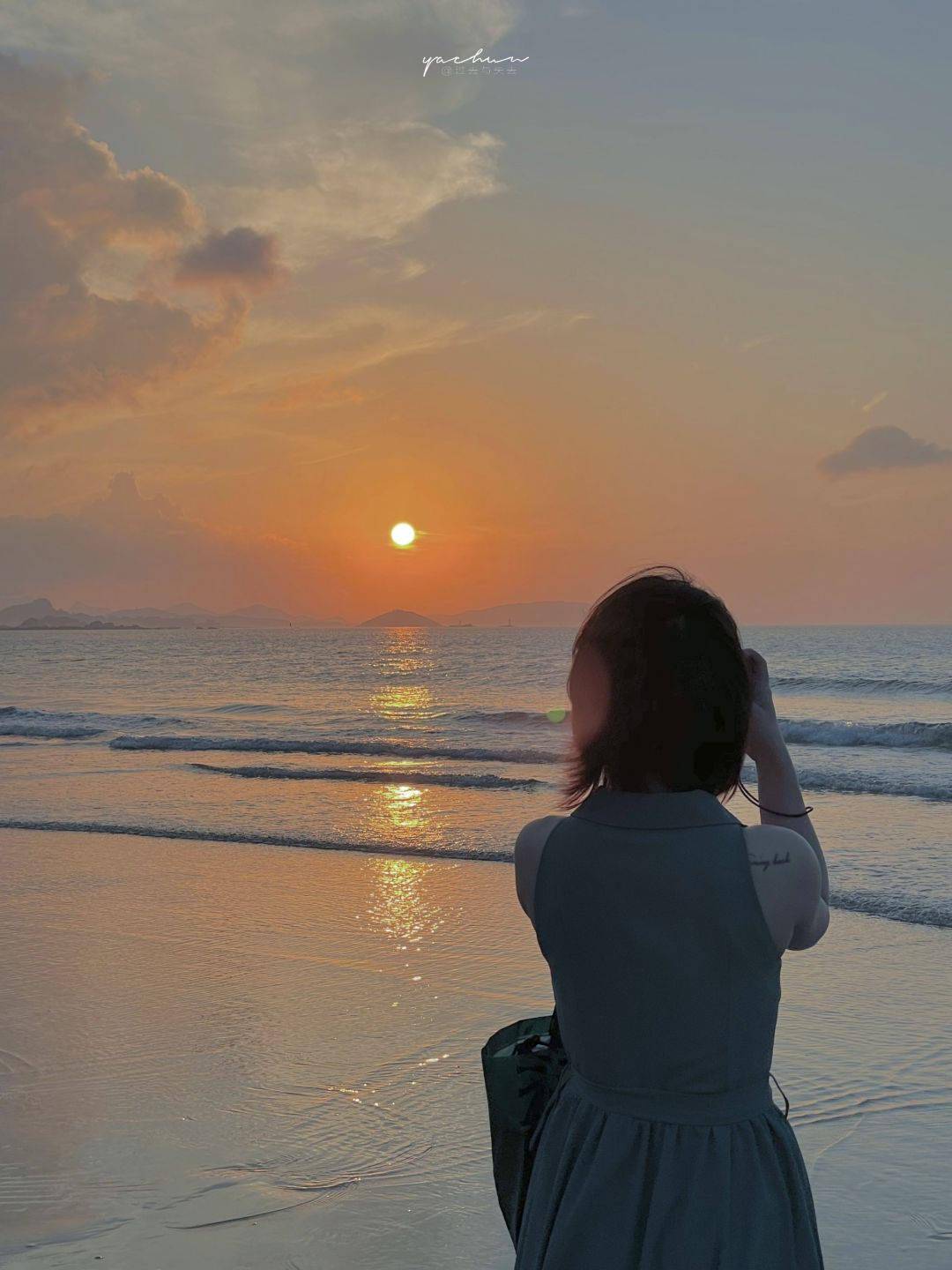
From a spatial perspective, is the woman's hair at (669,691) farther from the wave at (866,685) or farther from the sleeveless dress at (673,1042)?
the wave at (866,685)

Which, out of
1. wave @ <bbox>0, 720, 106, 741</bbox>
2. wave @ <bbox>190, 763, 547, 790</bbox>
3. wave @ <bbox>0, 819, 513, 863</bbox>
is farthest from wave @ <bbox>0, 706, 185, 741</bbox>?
wave @ <bbox>0, 819, 513, 863</bbox>

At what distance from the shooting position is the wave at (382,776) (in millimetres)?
15469

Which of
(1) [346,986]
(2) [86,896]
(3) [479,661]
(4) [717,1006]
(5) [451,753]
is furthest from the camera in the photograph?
(3) [479,661]

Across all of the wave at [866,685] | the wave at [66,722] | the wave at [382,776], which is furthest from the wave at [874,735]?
the wave at [66,722]

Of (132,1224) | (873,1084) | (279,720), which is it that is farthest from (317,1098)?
(279,720)

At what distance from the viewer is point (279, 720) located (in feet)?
95.0

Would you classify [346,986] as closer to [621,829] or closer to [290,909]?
[290,909]

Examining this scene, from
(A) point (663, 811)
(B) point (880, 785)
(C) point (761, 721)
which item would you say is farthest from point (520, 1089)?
(B) point (880, 785)

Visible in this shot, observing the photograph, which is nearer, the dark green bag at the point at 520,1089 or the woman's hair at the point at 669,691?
the woman's hair at the point at 669,691

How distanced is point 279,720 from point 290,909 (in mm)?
21583

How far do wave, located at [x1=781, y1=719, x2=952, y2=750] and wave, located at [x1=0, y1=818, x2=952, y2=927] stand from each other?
41.8 feet

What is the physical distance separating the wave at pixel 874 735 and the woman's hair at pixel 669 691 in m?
20.4

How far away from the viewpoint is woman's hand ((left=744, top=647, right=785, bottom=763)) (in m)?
1.68

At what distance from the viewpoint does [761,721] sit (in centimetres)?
169
